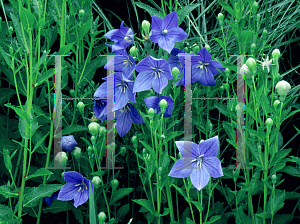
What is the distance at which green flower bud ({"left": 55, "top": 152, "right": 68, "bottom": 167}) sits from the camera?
3.19ft

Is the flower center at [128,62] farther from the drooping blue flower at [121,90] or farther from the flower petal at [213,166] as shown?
the flower petal at [213,166]

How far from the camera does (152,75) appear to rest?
3.21ft

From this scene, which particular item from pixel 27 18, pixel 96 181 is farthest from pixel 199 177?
pixel 27 18

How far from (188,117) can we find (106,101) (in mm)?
255

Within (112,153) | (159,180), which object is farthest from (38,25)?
(159,180)

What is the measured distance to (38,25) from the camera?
0.91 meters

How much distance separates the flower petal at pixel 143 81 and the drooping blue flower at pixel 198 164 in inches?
7.5

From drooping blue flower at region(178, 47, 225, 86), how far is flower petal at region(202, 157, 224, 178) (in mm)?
258

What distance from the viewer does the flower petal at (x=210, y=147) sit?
0.89 metres

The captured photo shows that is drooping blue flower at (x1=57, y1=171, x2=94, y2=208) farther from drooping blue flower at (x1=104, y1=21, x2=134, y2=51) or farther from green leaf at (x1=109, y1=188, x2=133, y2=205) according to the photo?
drooping blue flower at (x1=104, y1=21, x2=134, y2=51)

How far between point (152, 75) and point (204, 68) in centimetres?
20

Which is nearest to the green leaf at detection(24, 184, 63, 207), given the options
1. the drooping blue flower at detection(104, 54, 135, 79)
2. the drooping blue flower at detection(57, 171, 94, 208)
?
the drooping blue flower at detection(57, 171, 94, 208)

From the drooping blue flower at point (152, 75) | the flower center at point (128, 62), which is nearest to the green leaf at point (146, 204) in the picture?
the drooping blue flower at point (152, 75)

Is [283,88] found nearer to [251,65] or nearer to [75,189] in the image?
[251,65]
